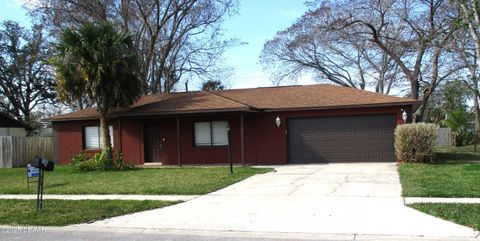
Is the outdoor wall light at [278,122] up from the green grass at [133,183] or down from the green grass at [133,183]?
up

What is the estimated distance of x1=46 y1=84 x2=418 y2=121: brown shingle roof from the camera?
2198cm

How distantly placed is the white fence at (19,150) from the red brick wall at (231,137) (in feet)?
13.4

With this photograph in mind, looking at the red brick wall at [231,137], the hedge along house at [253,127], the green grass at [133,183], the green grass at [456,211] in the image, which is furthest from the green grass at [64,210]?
the red brick wall at [231,137]

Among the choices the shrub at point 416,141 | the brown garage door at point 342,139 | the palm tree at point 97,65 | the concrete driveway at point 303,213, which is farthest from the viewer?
the brown garage door at point 342,139

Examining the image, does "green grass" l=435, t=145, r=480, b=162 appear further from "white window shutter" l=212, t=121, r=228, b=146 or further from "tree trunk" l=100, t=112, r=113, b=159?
"tree trunk" l=100, t=112, r=113, b=159

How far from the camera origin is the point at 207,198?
12.2m

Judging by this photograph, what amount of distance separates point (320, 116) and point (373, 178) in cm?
749

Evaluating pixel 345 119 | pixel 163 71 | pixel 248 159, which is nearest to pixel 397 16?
pixel 345 119

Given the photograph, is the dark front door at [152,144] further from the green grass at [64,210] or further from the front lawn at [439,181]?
the green grass at [64,210]

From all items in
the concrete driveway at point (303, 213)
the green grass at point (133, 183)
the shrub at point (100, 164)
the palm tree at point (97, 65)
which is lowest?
the concrete driveway at point (303, 213)

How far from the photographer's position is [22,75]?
51.0m

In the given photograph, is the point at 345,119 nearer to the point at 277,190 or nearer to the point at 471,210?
the point at 277,190

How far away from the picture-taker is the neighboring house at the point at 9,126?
39.9 meters

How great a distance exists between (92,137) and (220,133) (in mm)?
6833
